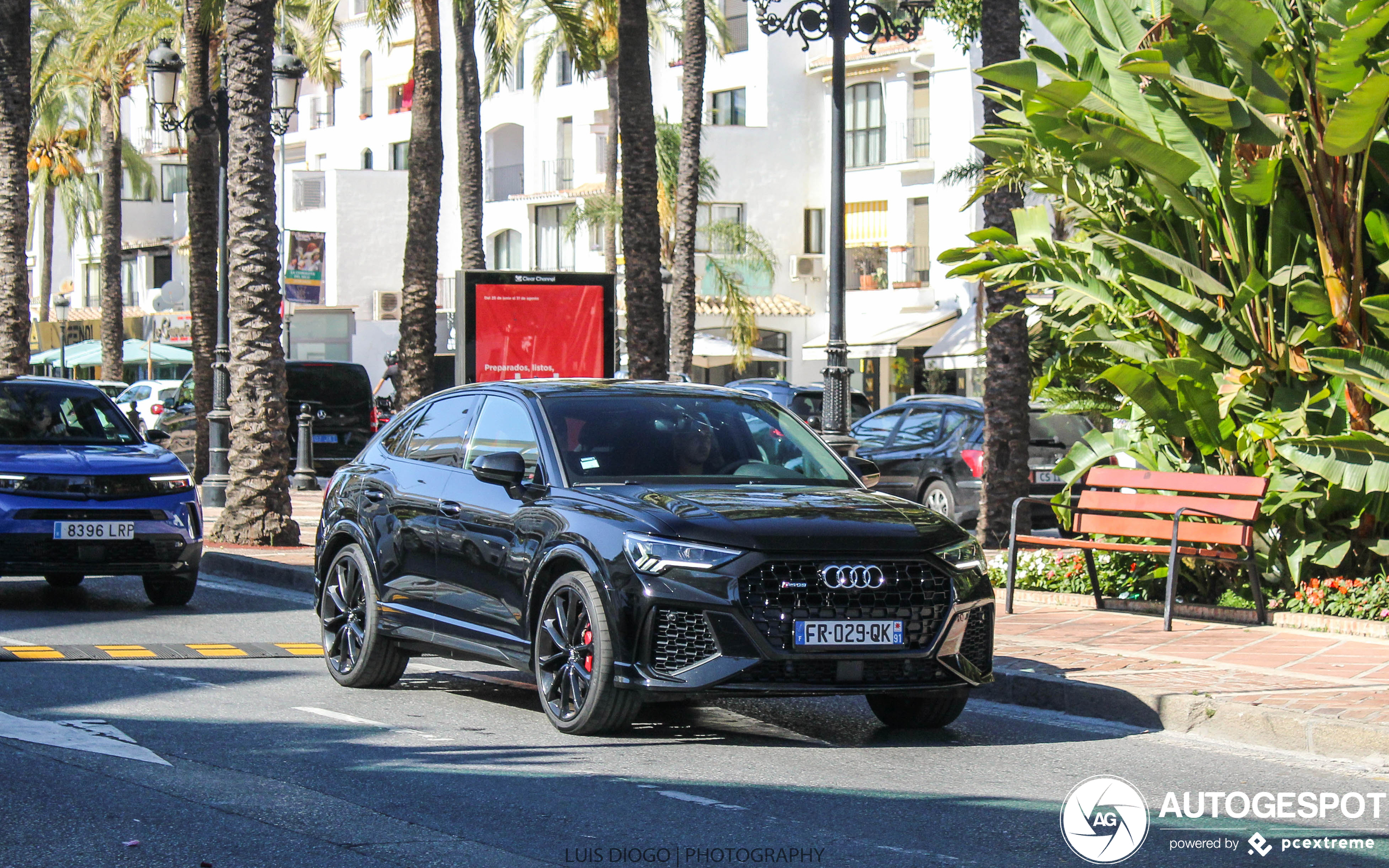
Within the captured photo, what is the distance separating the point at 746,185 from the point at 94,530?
140 feet

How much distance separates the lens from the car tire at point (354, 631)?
9391 mm

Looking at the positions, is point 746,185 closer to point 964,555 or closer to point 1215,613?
point 1215,613

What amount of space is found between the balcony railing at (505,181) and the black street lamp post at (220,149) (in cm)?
3431


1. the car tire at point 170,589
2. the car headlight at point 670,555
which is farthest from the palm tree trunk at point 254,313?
the car headlight at point 670,555

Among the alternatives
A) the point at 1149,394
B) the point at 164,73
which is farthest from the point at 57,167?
the point at 1149,394

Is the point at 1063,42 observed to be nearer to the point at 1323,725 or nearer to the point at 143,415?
the point at 1323,725

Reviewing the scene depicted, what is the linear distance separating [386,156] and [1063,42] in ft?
191

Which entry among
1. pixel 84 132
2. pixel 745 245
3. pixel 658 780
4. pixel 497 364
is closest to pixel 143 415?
pixel 745 245

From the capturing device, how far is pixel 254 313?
17375 millimetres

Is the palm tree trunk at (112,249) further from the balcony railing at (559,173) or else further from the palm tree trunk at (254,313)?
the palm tree trunk at (254,313)

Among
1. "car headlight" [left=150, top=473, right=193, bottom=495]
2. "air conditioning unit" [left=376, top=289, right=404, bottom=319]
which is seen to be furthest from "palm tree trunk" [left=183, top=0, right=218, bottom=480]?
"air conditioning unit" [left=376, top=289, right=404, bottom=319]

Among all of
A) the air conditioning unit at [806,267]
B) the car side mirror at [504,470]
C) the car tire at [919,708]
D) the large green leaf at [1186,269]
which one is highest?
the air conditioning unit at [806,267]

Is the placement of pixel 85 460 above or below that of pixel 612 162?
below

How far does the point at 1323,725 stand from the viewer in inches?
310
